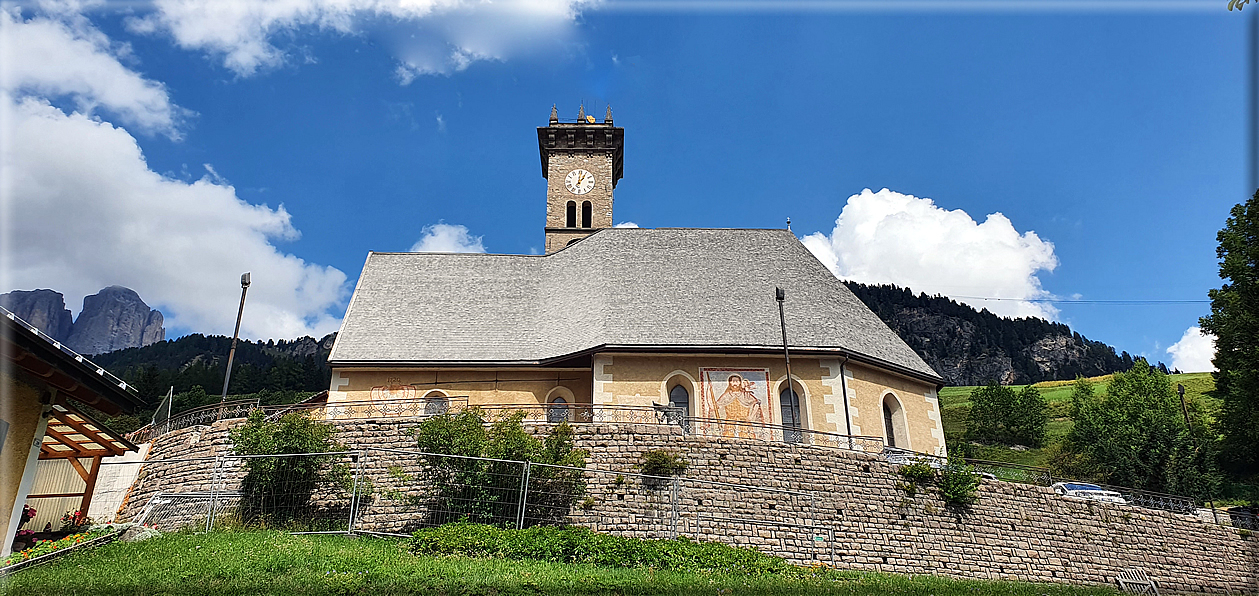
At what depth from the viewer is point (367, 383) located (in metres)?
24.1

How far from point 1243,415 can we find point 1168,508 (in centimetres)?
1076

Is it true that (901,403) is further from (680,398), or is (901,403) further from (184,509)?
Answer: (184,509)

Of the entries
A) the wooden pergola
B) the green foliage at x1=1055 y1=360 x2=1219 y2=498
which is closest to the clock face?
the wooden pergola

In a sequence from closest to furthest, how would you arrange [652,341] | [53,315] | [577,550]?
[577,550], [652,341], [53,315]

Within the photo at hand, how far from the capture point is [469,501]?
15766 millimetres

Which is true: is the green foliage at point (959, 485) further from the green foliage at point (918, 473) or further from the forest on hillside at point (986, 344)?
the forest on hillside at point (986, 344)

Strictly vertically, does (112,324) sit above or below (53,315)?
above

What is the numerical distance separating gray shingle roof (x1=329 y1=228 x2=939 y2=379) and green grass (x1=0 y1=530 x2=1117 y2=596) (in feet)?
35.7

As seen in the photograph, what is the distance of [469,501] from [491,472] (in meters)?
0.79

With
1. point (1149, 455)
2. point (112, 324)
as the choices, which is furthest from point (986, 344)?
point (112, 324)

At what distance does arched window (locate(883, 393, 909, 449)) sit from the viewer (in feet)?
78.5

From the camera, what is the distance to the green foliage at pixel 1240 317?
24.0m

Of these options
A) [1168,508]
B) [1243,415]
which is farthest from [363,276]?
[1243,415]

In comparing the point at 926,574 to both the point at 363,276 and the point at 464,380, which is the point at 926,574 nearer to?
the point at 464,380
